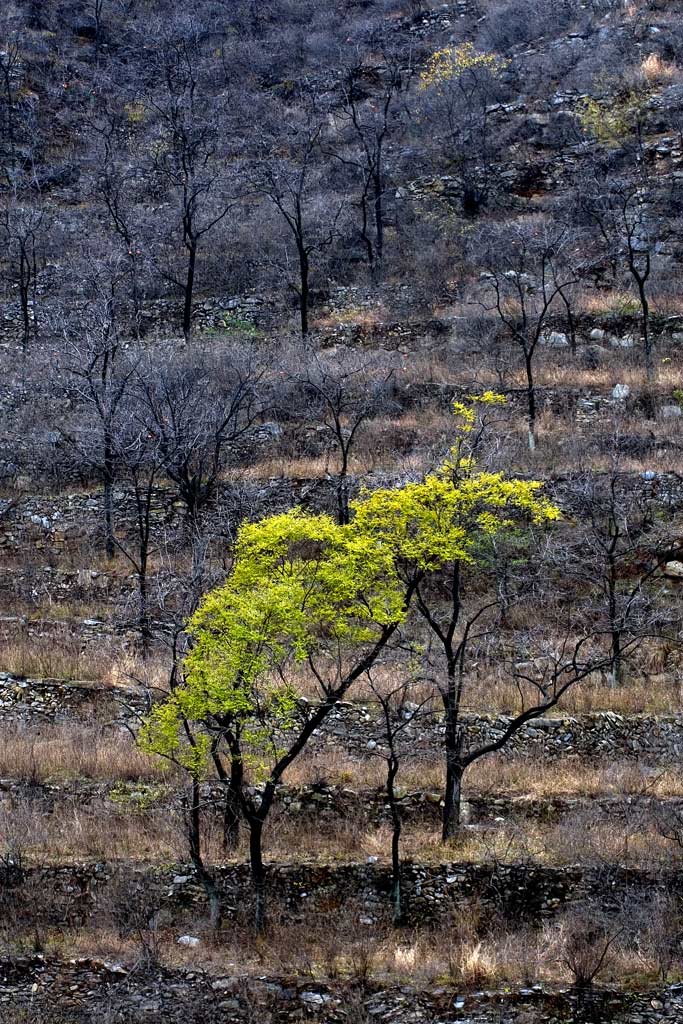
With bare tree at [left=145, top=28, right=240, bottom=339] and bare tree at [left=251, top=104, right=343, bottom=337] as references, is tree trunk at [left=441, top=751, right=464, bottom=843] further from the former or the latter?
bare tree at [left=145, top=28, right=240, bottom=339]

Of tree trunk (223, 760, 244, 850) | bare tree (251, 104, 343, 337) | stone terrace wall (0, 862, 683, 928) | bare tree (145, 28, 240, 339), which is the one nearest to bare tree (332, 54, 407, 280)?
bare tree (251, 104, 343, 337)

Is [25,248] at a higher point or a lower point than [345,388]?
higher

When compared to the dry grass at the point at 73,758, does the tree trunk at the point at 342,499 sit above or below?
above

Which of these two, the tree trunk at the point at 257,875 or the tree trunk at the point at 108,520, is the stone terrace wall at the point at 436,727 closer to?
the tree trunk at the point at 257,875

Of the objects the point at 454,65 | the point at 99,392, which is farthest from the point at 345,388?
the point at 454,65

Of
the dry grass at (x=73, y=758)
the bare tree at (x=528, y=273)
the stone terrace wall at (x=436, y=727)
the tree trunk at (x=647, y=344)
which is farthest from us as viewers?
the bare tree at (x=528, y=273)

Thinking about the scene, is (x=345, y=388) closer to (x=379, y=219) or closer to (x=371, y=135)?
(x=379, y=219)

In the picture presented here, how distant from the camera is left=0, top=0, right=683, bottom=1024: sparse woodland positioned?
40.1 feet

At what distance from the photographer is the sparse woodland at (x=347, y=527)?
1223cm

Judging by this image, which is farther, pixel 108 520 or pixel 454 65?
pixel 454 65

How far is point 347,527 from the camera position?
13180mm

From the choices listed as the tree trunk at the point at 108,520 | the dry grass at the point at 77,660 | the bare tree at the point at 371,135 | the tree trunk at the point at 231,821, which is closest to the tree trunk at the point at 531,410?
the bare tree at the point at 371,135

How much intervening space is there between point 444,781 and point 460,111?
1398 inches

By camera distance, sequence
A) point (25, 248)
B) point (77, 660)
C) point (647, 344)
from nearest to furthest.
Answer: point (77, 660)
point (647, 344)
point (25, 248)
